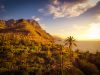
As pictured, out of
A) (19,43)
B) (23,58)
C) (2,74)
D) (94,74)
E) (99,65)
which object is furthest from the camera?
(19,43)

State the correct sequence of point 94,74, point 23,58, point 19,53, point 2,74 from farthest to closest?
point 19,53 < point 23,58 < point 2,74 < point 94,74

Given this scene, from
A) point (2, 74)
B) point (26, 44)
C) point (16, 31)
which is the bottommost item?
point (2, 74)

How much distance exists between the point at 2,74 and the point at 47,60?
3379cm

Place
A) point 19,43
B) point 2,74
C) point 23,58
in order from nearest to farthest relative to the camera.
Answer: point 2,74 → point 23,58 → point 19,43

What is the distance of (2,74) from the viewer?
72.2 m

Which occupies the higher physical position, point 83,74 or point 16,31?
point 16,31

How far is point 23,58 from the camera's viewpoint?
3927 inches

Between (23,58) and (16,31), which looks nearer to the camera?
(23,58)

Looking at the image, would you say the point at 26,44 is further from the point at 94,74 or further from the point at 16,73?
the point at 94,74

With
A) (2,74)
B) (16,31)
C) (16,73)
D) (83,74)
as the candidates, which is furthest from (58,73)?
(16,31)

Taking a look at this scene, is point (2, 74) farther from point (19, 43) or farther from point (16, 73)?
point (19, 43)

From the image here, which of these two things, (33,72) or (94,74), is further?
(33,72)

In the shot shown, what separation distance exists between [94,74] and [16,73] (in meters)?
28.4

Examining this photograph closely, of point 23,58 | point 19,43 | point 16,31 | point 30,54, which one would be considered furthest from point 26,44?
point 16,31
